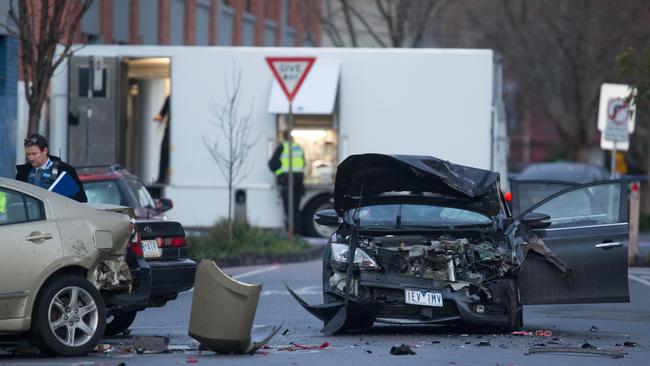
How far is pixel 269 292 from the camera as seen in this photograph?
1719 cm

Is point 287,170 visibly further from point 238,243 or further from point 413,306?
point 413,306

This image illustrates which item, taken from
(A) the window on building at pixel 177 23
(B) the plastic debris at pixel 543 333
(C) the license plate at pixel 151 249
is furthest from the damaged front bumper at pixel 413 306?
(A) the window on building at pixel 177 23

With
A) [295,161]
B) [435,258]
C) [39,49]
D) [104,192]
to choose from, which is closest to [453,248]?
[435,258]

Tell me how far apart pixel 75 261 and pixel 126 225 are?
0.65 metres

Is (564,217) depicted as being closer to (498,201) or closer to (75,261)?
(498,201)

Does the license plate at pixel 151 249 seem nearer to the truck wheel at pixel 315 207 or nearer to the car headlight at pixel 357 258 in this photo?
the car headlight at pixel 357 258

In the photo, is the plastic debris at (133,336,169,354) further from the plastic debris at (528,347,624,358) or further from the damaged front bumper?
the plastic debris at (528,347,624,358)

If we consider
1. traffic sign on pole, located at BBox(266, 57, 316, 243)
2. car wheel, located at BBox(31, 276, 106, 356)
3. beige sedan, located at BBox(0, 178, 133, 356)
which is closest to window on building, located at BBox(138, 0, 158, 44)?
traffic sign on pole, located at BBox(266, 57, 316, 243)

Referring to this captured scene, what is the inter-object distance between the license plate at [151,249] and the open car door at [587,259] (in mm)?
3453

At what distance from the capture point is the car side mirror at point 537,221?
42.7 feet

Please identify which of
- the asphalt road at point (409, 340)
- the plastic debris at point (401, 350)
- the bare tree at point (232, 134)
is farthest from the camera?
the bare tree at point (232, 134)

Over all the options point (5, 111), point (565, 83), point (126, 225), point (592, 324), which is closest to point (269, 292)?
point (592, 324)

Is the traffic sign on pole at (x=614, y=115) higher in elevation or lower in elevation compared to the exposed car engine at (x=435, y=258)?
higher

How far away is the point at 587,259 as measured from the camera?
1305cm
